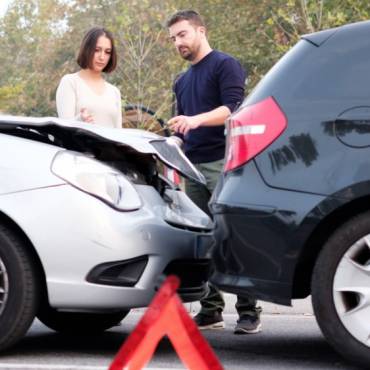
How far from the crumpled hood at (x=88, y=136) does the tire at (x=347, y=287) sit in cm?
113

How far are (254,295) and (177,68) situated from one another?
27.8 meters

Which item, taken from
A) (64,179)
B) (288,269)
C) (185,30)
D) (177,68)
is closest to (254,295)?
(288,269)

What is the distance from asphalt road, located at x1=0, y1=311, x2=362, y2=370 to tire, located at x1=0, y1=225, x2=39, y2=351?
170 millimetres

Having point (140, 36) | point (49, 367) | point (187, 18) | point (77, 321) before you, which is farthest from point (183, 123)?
point (140, 36)

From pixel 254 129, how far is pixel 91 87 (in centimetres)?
216

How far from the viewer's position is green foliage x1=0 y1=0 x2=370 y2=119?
25.2 meters

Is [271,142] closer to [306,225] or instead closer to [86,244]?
[306,225]

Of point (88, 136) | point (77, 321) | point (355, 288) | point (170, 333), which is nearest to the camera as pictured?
point (170, 333)

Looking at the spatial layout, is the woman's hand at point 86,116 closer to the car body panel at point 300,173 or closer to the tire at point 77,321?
the tire at point 77,321

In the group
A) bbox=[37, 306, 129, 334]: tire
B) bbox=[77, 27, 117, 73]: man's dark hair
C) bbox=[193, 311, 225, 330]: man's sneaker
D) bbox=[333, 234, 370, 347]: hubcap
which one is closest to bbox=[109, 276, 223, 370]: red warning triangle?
bbox=[333, 234, 370, 347]: hubcap

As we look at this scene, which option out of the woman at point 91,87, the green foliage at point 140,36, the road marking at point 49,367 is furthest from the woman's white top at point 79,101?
the green foliage at point 140,36

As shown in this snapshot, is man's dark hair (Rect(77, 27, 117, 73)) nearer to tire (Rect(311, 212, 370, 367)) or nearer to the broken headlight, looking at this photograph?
the broken headlight

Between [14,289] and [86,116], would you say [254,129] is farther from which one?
[86,116]

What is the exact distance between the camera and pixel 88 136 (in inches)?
245
